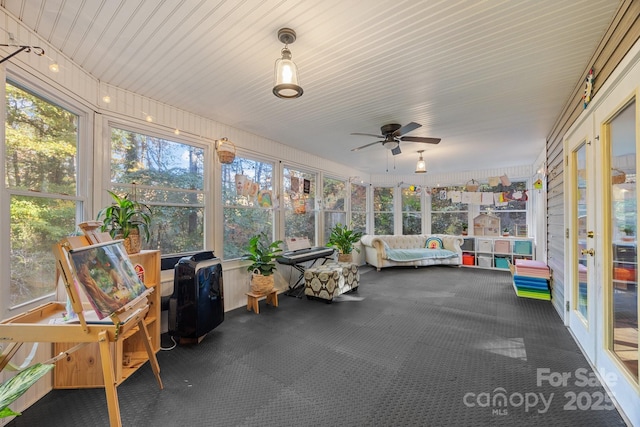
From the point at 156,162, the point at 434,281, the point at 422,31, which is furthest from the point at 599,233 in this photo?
the point at 156,162

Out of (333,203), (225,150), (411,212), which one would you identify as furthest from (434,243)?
(225,150)

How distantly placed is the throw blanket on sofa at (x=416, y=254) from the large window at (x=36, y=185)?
5599mm

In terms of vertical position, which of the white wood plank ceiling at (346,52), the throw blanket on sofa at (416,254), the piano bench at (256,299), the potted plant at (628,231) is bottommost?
the piano bench at (256,299)

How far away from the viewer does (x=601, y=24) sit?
176 cm

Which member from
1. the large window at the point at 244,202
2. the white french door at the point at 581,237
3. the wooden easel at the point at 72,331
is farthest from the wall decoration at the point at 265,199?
the white french door at the point at 581,237

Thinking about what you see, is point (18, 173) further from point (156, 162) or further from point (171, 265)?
point (171, 265)

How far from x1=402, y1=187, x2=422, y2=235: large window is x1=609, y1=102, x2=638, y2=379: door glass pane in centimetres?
560

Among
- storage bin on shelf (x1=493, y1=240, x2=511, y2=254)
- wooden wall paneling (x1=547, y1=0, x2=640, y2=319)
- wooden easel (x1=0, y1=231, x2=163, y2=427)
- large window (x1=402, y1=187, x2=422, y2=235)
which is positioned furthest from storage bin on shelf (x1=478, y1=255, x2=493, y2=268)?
wooden easel (x1=0, y1=231, x2=163, y2=427)

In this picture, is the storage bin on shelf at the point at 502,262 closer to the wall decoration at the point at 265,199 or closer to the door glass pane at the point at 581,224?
the door glass pane at the point at 581,224

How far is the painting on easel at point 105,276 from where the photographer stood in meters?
1.39

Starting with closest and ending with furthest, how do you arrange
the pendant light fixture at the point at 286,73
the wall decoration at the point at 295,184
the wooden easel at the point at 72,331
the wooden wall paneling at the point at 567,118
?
the wooden easel at the point at 72,331, the wooden wall paneling at the point at 567,118, the pendant light fixture at the point at 286,73, the wall decoration at the point at 295,184

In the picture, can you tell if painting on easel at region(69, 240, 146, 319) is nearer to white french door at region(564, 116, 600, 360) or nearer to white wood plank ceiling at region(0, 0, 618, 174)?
white wood plank ceiling at region(0, 0, 618, 174)

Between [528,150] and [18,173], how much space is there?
664 cm

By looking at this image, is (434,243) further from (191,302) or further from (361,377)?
(191,302)
